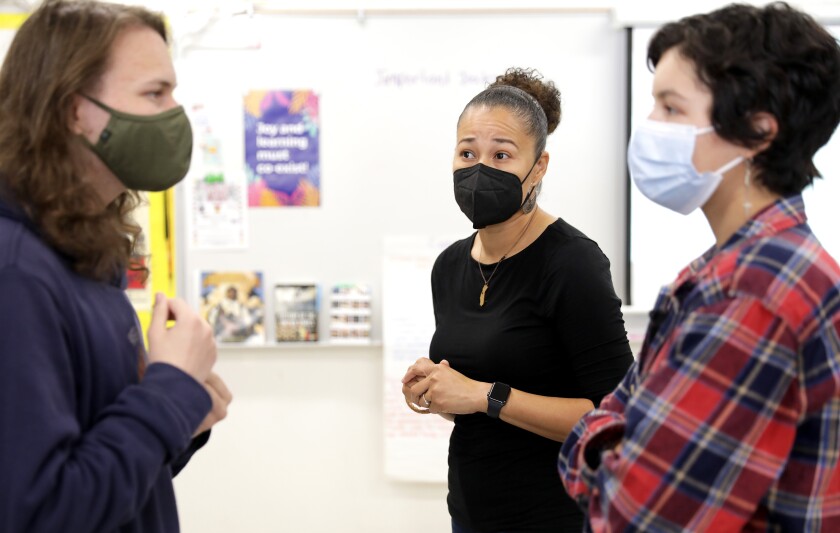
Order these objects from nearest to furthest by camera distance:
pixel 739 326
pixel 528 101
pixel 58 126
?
pixel 739 326
pixel 58 126
pixel 528 101

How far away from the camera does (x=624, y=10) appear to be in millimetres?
2568

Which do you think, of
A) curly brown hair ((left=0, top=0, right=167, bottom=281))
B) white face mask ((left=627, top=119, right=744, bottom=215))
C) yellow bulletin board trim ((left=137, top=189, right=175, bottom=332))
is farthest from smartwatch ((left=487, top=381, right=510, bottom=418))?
yellow bulletin board trim ((left=137, top=189, right=175, bottom=332))

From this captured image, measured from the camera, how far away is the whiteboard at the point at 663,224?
2.62 metres

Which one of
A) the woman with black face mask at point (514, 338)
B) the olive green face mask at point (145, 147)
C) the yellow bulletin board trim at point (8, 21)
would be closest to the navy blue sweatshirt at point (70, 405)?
the olive green face mask at point (145, 147)

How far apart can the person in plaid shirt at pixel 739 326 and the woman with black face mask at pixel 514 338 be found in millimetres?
403

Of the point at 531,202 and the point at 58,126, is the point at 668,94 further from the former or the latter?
the point at 58,126

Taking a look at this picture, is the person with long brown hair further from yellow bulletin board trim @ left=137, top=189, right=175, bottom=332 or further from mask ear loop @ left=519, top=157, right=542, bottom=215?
yellow bulletin board trim @ left=137, top=189, right=175, bottom=332

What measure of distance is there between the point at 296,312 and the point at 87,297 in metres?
1.77

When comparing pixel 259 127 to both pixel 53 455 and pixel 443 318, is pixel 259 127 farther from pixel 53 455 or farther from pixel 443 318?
pixel 53 455

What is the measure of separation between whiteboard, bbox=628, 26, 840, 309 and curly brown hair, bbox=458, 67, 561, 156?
3.33 ft

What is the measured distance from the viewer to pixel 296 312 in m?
2.70

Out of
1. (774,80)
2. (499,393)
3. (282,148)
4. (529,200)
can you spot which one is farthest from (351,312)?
(774,80)

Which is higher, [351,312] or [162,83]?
[162,83]

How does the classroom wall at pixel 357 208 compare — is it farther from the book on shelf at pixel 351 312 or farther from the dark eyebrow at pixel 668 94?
the dark eyebrow at pixel 668 94
